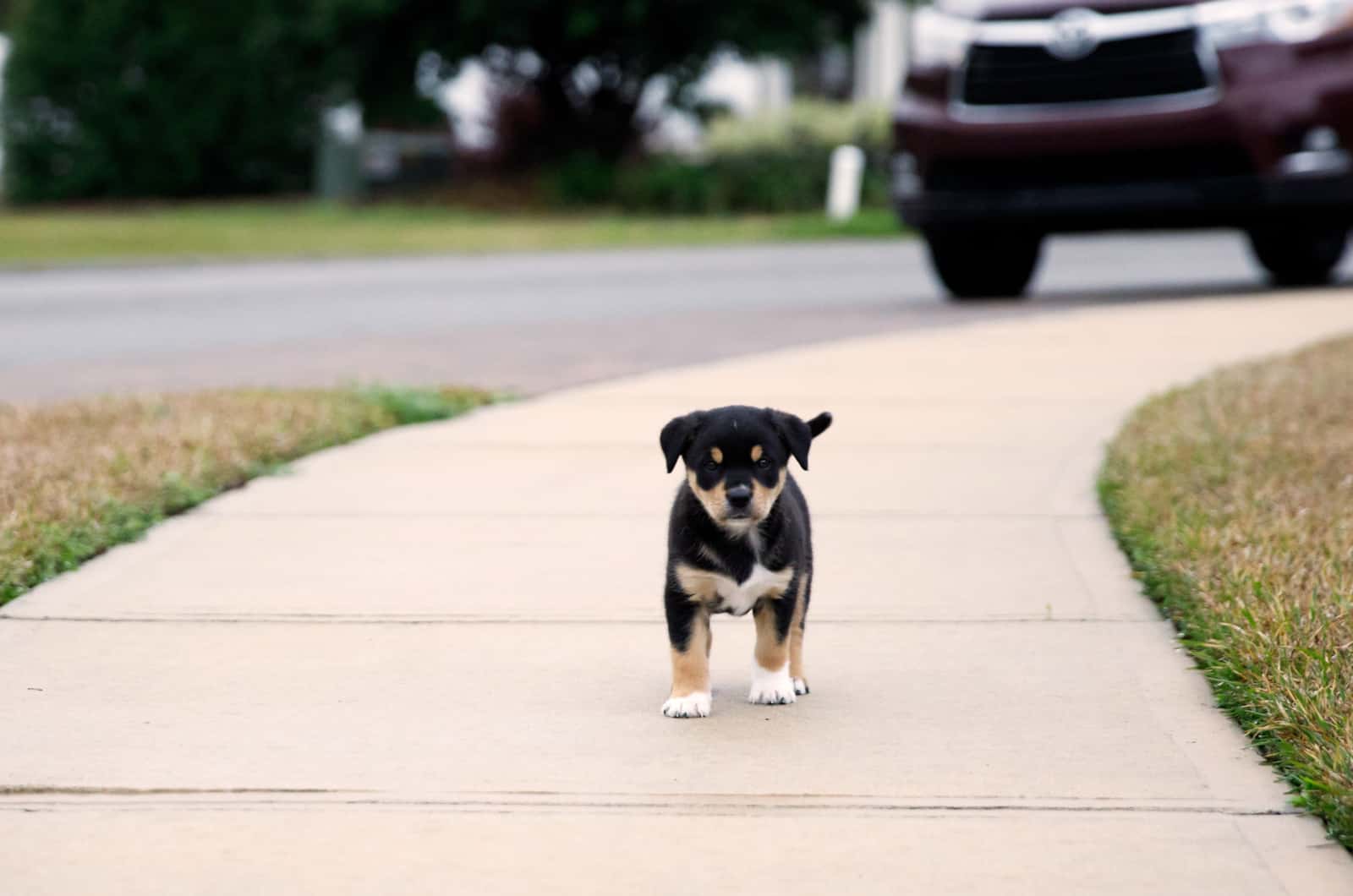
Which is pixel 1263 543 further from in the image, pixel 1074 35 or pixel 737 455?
pixel 1074 35

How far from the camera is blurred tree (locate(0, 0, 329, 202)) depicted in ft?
117

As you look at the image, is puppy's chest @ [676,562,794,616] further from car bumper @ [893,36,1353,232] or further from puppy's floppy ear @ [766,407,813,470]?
car bumper @ [893,36,1353,232]

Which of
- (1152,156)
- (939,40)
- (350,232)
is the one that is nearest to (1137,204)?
(1152,156)

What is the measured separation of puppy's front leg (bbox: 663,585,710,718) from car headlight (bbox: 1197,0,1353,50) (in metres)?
9.02

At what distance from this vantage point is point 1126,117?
517 inches

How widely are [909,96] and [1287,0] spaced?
241 centimetres

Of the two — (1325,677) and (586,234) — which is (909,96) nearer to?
(1325,677)

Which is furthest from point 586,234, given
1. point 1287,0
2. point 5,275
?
point 1287,0

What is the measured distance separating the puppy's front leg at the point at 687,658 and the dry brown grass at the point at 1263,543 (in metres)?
1.15

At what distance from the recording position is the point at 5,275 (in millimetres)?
21656

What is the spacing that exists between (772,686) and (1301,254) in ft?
35.8

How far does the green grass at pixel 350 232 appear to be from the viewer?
80.2ft

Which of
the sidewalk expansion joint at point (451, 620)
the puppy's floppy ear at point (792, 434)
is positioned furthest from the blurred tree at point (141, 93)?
the puppy's floppy ear at point (792, 434)

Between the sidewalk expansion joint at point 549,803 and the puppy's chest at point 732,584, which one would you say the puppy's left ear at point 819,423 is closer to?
the puppy's chest at point 732,584
